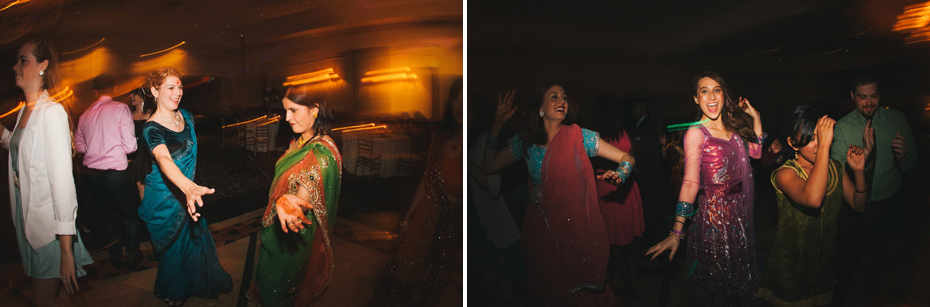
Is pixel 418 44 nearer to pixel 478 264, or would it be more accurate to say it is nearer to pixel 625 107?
pixel 625 107

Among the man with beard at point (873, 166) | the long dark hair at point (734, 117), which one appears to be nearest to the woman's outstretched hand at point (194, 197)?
the long dark hair at point (734, 117)

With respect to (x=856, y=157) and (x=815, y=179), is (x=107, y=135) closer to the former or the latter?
(x=815, y=179)

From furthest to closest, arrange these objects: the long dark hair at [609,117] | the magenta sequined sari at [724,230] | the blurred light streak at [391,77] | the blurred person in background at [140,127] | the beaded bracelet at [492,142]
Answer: the beaded bracelet at [492,142]
the blurred light streak at [391,77]
the long dark hair at [609,117]
the magenta sequined sari at [724,230]
the blurred person in background at [140,127]

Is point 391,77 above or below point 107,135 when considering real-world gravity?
above

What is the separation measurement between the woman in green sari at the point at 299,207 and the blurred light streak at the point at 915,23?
99.5 inches

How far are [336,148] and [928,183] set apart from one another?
2633 mm

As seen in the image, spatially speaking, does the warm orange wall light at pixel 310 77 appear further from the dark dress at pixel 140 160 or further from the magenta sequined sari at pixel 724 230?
the magenta sequined sari at pixel 724 230

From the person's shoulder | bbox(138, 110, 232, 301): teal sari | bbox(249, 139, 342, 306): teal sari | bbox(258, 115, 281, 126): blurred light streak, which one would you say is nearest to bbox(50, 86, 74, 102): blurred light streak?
bbox(138, 110, 232, 301): teal sari

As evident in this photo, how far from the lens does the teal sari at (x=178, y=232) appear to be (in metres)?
1.72

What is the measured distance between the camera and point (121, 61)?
68.8 inches

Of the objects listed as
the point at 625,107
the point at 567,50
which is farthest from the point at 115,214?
the point at 625,107

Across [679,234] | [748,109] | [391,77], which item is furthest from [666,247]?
[391,77]

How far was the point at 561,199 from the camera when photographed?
2.07 meters

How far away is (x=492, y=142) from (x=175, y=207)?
1485mm
